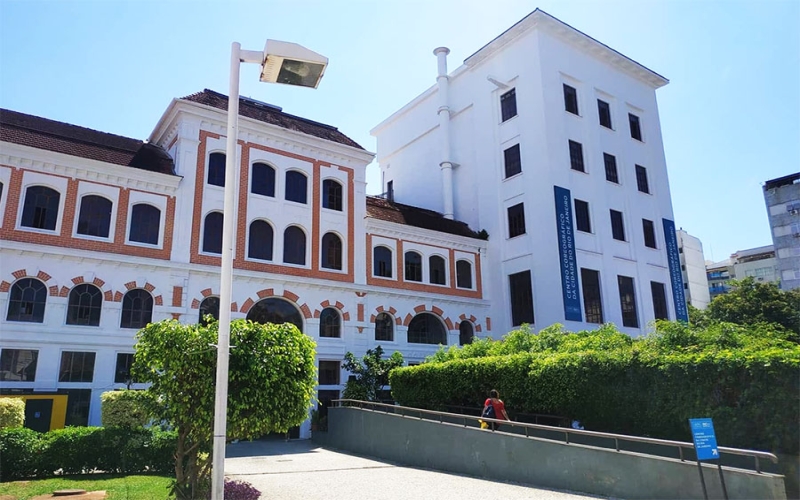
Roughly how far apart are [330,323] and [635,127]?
2527 centimetres

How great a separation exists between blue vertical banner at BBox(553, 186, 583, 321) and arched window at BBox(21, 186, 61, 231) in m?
23.4

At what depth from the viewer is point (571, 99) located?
114 ft

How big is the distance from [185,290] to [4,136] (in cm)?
860

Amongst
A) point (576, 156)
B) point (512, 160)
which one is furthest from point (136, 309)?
point (576, 156)

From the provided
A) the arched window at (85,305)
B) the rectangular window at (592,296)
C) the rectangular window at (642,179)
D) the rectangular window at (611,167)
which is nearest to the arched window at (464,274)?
the rectangular window at (592,296)

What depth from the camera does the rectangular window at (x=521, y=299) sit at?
103 feet

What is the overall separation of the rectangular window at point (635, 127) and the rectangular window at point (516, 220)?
37.0ft

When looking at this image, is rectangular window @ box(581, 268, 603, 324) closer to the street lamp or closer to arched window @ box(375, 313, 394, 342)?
arched window @ box(375, 313, 394, 342)

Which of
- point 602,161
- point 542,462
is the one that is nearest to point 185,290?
point 542,462

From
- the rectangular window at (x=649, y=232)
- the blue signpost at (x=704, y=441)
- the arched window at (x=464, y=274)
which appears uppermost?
the rectangular window at (x=649, y=232)

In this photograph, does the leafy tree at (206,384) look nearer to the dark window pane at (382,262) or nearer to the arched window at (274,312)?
the arched window at (274,312)

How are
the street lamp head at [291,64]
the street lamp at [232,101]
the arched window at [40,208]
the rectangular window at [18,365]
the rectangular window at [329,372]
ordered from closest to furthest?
the street lamp at [232,101]
the street lamp head at [291,64]
the rectangular window at [18,365]
the arched window at [40,208]
the rectangular window at [329,372]

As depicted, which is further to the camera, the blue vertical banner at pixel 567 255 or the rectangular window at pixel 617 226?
the rectangular window at pixel 617 226

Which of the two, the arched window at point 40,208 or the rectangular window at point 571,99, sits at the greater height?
the rectangular window at point 571,99
